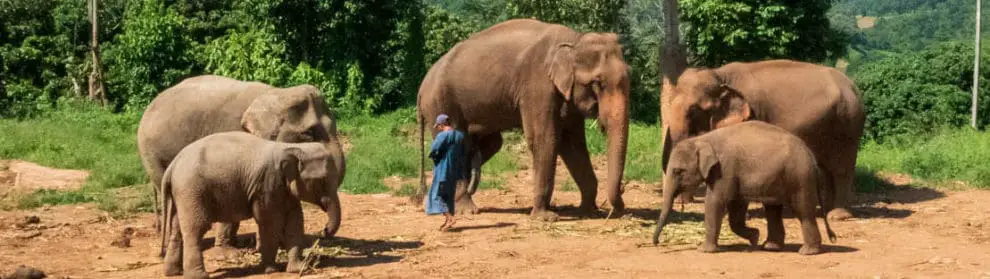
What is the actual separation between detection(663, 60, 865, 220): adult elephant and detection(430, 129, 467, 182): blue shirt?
231cm

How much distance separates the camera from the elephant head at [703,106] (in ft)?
43.0

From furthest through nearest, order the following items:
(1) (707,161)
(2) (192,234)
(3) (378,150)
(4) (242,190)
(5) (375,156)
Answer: (3) (378,150) → (5) (375,156) → (1) (707,161) → (4) (242,190) → (2) (192,234)

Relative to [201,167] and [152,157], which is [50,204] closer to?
[152,157]

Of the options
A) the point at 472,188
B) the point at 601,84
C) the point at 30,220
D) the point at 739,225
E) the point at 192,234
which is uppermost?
the point at 601,84

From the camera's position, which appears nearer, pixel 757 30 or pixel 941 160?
pixel 941 160

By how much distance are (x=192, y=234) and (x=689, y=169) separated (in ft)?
13.6

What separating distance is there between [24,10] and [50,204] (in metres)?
17.2

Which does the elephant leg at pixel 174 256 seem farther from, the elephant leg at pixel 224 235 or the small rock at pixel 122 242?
the small rock at pixel 122 242

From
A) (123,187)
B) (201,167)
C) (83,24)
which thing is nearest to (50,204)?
(123,187)

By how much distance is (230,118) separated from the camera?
11.3 meters

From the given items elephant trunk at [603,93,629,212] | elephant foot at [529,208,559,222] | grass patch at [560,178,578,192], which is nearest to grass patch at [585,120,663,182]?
grass patch at [560,178,578,192]

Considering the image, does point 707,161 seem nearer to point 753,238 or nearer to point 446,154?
point 753,238

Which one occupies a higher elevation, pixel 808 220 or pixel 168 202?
pixel 168 202

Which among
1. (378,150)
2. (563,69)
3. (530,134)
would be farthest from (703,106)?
(378,150)
